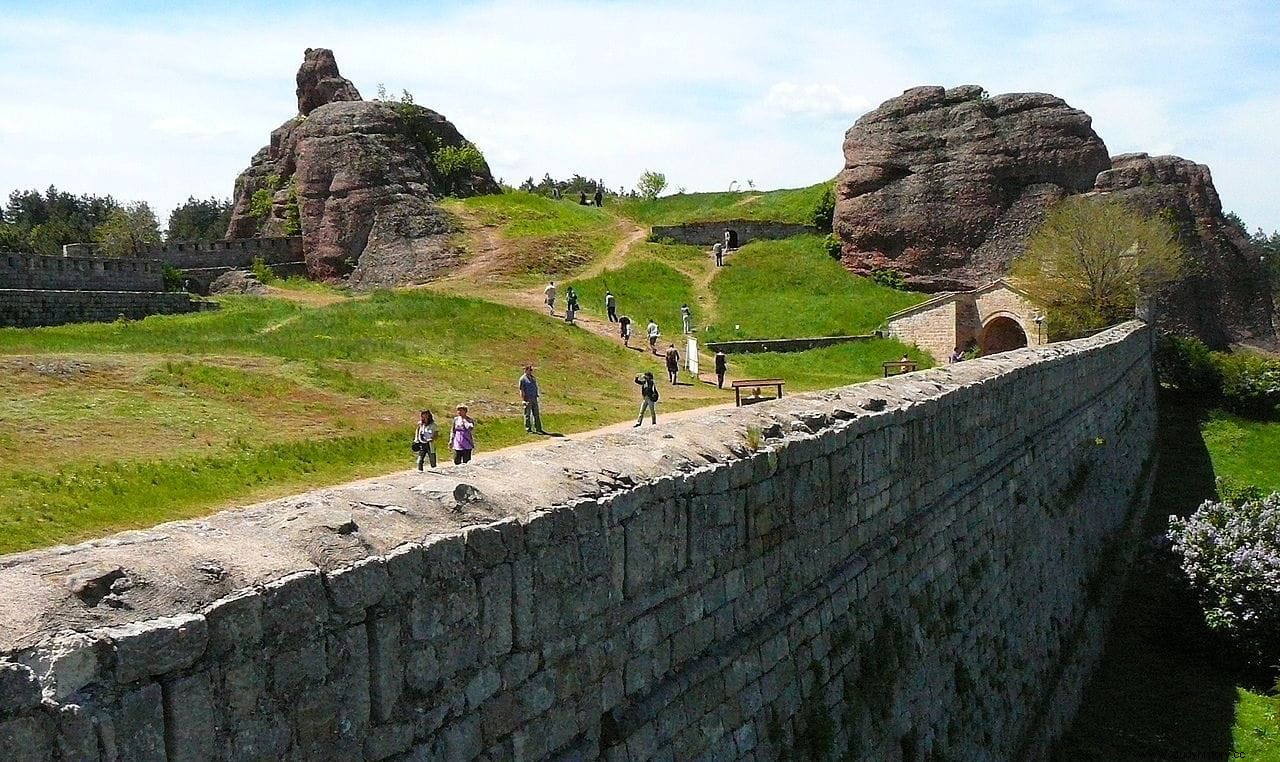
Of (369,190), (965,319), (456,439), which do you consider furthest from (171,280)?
(965,319)

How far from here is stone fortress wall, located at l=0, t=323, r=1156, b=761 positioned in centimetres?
318

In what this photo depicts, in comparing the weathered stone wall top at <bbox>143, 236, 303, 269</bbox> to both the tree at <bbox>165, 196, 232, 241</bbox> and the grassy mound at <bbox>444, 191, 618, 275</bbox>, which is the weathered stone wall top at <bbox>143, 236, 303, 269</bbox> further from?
the tree at <bbox>165, 196, 232, 241</bbox>

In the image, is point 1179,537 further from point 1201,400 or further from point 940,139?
point 940,139

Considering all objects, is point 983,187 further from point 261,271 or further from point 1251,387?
point 261,271

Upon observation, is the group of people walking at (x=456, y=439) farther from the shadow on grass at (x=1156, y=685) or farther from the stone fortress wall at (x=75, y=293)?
the stone fortress wall at (x=75, y=293)

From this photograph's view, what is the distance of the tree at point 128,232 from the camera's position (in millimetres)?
65125

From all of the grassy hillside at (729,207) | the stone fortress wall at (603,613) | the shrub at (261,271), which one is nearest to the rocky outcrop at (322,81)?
the shrub at (261,271)

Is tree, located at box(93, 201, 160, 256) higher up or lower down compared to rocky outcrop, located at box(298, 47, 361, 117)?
lower down

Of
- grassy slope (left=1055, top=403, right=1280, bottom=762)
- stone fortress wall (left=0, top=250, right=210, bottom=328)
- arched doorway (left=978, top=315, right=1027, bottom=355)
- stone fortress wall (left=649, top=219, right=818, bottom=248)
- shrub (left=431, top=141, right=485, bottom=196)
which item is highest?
shrub (left=431, top=141, right=485, bottom=196)

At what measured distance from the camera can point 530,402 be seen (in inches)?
762

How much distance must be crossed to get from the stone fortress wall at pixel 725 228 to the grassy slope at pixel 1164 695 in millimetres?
31079

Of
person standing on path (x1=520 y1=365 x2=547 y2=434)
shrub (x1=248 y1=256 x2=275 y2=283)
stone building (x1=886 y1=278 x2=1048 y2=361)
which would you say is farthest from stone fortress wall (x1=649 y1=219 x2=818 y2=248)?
person standing on path (x1=520 y1=365 x2=547 y2=434)

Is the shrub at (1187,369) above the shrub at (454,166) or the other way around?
the other way around

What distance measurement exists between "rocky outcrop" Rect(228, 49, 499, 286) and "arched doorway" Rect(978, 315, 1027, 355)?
68.8ft
